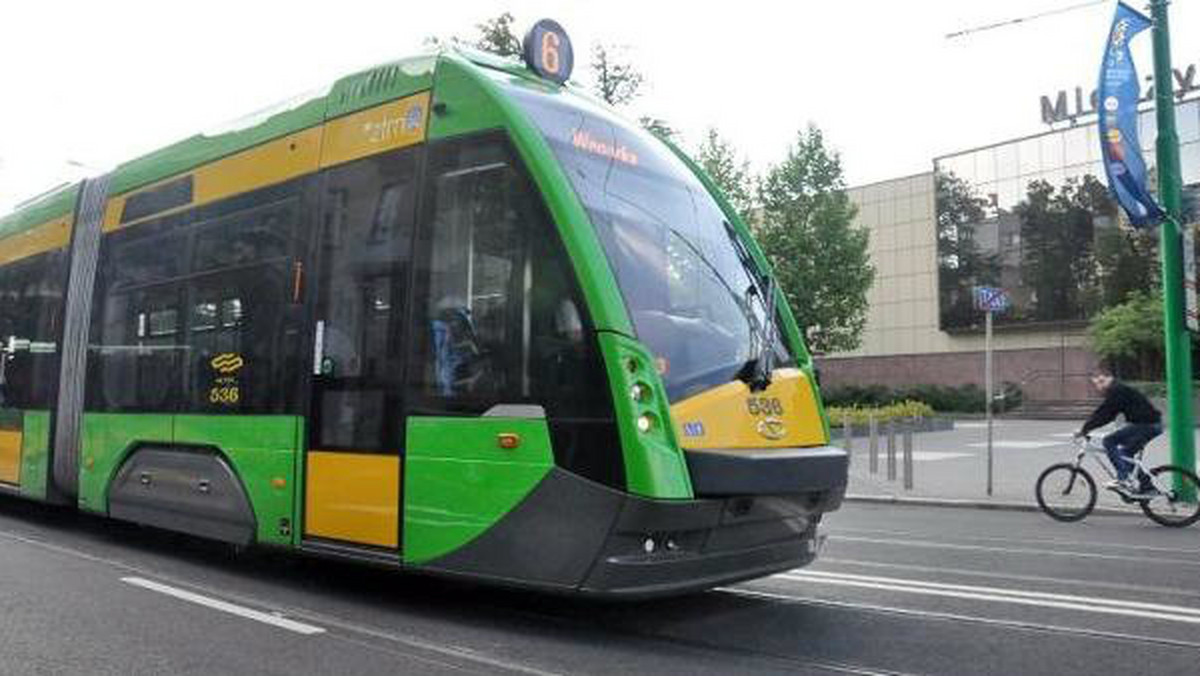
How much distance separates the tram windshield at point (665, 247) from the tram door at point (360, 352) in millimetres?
1077

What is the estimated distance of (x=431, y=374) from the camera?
6375 millimetres

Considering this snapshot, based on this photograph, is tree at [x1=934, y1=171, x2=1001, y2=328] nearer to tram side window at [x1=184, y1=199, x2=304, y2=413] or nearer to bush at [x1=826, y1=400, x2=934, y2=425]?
bush at [x1=826, y1=400, x2=934, y2=425]

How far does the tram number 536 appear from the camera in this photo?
618 cm

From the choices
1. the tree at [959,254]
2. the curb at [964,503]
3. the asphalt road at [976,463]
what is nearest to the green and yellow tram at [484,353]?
the curb at [964,503]

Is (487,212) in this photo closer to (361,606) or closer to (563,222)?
(563,222)

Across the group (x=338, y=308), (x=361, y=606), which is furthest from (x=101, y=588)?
(x=338, y=308)

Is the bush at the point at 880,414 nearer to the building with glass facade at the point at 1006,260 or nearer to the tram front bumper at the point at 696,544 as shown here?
the building with glass facade at the point at 1006,260

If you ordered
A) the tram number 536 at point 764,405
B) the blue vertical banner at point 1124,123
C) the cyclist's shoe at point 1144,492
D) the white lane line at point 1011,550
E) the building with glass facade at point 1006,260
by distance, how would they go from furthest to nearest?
1. the building with glass facade at point 1006,260
2. the blue vertical banner at point 1124,123
3. the cyclist's shoe at point 1144,492
4. the white lane line at point 1011,550
5. the tram number 536 at point 764,405

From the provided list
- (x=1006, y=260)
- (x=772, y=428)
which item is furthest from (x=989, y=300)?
(x=1006, y=260)

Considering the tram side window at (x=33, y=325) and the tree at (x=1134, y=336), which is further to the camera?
the tree at (x=1134, y=336)

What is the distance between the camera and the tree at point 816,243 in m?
36.4

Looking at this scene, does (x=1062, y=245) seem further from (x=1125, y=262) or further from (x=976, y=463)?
(x=976, y=463)

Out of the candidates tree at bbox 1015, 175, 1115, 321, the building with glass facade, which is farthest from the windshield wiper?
tree at bbox 1015, 175, 1115, 321

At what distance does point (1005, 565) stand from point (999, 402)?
37069mm
